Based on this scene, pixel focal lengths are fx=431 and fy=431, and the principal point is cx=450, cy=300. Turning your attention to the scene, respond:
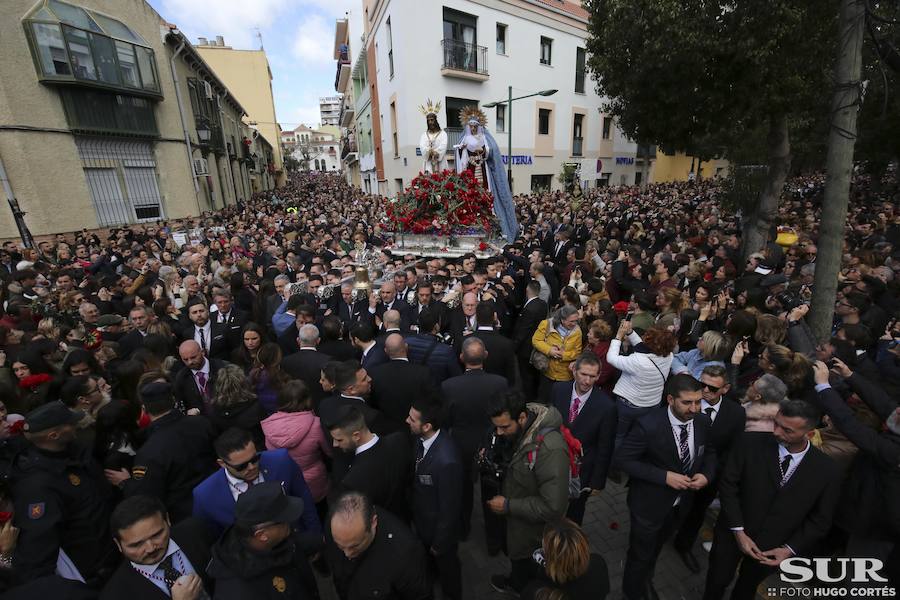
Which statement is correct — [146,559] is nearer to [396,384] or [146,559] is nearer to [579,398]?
[396,384]

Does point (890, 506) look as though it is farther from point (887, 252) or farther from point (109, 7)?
point (109, 7)

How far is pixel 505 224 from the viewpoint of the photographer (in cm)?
1041

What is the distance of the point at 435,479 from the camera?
275 centimetres

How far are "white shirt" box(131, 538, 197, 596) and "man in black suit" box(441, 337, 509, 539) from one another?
181cm

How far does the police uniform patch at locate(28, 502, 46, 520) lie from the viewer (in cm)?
226

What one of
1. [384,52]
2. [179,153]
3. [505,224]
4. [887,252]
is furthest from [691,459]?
[384,52]

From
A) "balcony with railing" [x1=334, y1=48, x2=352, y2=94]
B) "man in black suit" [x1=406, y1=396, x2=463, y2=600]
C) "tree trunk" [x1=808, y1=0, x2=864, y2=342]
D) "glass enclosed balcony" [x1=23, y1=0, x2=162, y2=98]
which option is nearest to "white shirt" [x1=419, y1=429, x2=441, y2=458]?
"man in black suit" [x1=406, y1=396, x2=463, y2=600]

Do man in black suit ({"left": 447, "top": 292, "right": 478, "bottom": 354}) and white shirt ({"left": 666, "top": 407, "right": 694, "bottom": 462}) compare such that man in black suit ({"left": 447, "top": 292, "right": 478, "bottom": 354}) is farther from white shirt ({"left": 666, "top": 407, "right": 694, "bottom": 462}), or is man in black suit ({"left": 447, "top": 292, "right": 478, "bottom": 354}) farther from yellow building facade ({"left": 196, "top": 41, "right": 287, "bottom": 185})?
yellow building facade ({"left": 196, "top": 41, "right": 287, "bottom": 185})

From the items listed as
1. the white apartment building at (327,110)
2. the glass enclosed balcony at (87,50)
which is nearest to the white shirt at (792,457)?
the glass enclosed balcony at (87,50)

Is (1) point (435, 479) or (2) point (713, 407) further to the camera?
(2) point (713, 407)

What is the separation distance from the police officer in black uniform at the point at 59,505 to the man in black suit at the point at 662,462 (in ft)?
11.0

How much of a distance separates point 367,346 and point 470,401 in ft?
4.53

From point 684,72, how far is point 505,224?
4522mm

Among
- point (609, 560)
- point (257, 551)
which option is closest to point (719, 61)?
point (609, 560)
